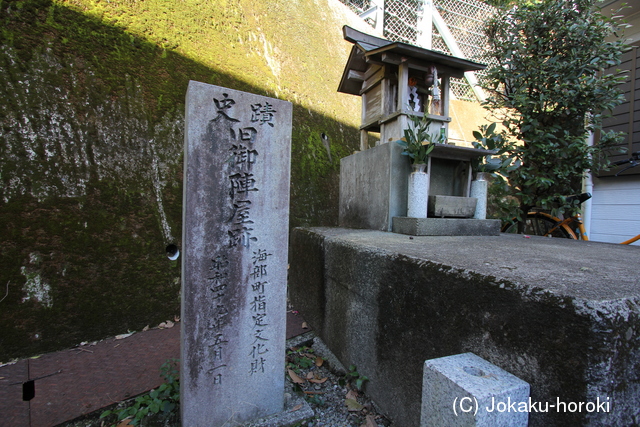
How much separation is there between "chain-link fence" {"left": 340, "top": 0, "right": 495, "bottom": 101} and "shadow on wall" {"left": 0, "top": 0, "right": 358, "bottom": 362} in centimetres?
1031

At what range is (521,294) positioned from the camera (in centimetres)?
113

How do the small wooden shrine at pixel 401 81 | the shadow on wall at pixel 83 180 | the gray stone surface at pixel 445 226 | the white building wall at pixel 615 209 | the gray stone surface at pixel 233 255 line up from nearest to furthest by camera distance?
the gray stone surface at pixel 233 255, the shadow on wall at pixel 83 180, the gray stone surface at pixel 445 226, the small wooden shrine at pixel 401 81, the white building wall at pixel 615 209

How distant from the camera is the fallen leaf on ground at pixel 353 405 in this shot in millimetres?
2080

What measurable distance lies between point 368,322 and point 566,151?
4.29m

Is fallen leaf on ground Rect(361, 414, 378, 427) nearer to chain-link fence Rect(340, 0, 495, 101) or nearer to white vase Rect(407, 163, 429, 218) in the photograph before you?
white vase Rect(407, 163, 429, 218)

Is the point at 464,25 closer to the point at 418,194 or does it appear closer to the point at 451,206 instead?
the point at 451,206

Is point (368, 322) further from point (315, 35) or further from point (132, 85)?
point (315, 35)

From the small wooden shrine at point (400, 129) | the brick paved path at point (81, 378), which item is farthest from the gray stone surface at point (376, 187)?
the brick paved path at point (81, 378)

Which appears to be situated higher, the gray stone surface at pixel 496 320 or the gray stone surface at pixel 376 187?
the gray stone surface at pixel 376 187

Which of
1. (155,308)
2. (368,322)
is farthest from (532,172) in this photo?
(155,308)

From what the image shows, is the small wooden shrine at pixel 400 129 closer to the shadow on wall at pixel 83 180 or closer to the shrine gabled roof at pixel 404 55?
the shrine gabled roof at pixel 404 55

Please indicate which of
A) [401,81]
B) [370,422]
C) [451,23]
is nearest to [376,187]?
[401,81]

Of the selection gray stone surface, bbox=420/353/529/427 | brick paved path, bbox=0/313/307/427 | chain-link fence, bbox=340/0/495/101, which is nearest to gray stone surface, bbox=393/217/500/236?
gray stone surface, bbox=420/353/529/427

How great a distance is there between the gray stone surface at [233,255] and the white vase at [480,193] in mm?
2527
